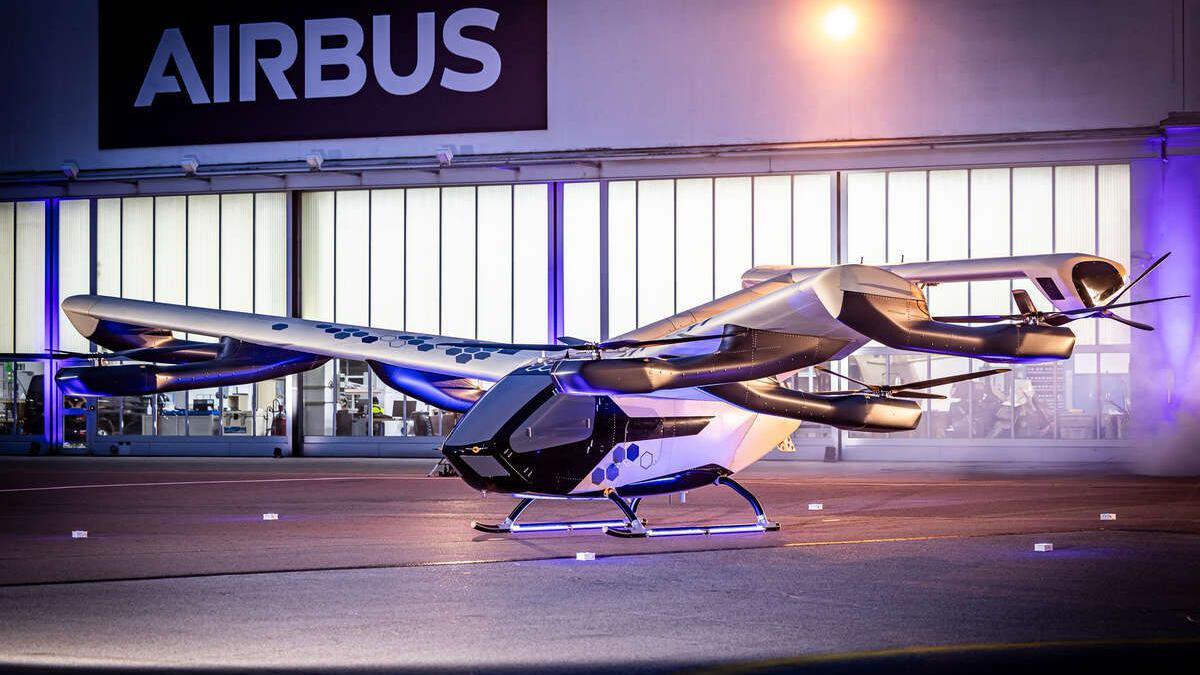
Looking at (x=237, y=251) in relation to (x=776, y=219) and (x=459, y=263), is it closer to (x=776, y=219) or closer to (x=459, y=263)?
(x=459, y=263)

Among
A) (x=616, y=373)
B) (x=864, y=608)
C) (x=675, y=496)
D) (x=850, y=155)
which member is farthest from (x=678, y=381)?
(x=850, y=155)

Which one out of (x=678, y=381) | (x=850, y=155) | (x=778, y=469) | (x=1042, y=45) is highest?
(x=1042, y=45)

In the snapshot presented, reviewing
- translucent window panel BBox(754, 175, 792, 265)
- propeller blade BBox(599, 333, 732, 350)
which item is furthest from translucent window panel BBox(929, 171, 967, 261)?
propeller blade BBox(599, 333, 732, 350)

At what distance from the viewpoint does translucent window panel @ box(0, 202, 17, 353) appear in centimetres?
3847

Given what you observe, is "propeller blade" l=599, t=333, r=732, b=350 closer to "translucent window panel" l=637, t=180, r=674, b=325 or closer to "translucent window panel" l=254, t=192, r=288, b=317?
"translucent window panel" l=637, t=180, r=674, b=325

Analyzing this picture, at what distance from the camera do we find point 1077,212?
32.3 m

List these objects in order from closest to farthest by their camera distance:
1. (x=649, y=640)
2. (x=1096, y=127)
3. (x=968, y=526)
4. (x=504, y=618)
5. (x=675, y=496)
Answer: (x=649, y=640)
(x=504, y=618)
(x=968, y=526)
(x=675, y=496)
(x=1096, y=127)

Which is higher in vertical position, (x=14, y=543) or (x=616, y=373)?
(x=616, y=373)

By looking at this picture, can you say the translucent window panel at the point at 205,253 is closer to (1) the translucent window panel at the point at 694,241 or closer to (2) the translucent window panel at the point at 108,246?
(2) the translucent window panel at the point at 108,246

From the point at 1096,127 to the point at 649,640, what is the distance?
88.2 ft

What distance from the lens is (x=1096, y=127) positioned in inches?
1244

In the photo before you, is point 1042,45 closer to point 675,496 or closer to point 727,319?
point 675,496

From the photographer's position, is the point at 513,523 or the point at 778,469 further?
the point at 778,469

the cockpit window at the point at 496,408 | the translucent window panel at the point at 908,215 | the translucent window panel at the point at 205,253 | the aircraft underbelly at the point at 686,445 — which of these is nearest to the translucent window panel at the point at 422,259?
the translucent window panel at the point at 205,253
